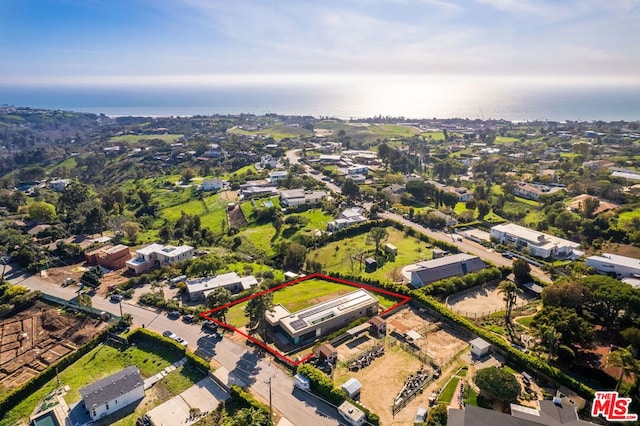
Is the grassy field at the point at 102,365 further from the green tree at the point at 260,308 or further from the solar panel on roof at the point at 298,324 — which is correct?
the solar panel on roof at the point at 298,324

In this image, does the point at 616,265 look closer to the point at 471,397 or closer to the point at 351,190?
the point at 471,397

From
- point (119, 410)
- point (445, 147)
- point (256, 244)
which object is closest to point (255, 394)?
point (119, 410)

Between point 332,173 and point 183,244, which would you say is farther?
point 332,173

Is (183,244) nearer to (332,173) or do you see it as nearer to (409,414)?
(409,414)

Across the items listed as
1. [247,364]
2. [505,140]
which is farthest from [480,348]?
[505,140]

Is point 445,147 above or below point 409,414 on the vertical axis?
above

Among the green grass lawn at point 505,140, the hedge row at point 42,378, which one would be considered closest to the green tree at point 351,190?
the hedge row at point 42,378
